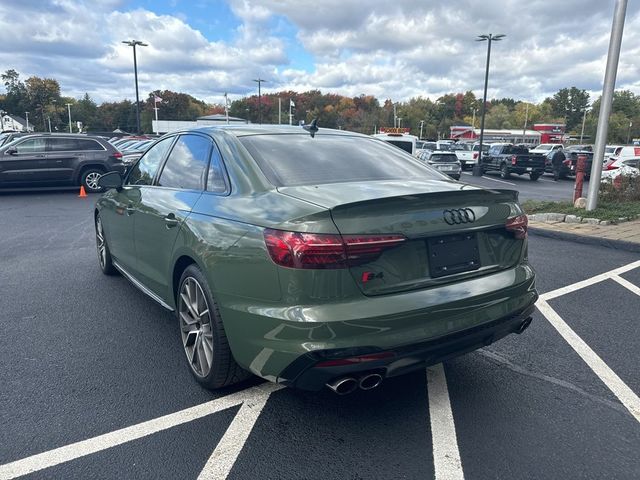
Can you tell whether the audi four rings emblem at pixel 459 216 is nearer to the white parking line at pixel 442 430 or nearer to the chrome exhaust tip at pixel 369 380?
the chrome exhaust tip at pixel 369 380

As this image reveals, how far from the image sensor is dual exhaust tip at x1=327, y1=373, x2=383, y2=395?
238 cm

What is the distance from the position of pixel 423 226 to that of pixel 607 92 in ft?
29.3

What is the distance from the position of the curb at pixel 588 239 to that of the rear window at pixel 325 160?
5042 millimetres

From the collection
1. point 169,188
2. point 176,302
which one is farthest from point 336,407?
point 169,188

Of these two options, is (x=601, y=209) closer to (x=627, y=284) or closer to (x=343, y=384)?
(x=627, y=284)

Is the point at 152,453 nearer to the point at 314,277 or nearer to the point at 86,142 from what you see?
the point at 314,277

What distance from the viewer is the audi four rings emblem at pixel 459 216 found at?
103 inches

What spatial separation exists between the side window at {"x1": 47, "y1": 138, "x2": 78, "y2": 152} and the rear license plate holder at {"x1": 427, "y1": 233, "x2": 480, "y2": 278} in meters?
14.5

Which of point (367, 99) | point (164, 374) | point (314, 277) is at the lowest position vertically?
point (164, 374)

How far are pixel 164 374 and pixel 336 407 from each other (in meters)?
1.24

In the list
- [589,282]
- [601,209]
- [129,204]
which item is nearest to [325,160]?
[129,204]

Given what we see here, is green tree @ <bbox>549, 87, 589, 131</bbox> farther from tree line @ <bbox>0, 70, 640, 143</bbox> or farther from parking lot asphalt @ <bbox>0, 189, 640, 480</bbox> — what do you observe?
parking lot asphalt @ <bbox>0, 189, 640, 480</bbox>

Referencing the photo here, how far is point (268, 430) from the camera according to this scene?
2.72 meters

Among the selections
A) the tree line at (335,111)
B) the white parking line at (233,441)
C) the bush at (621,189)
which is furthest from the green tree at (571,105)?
the white parking line at (233,441)
